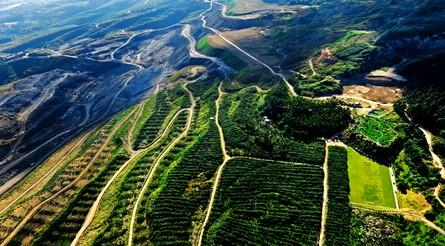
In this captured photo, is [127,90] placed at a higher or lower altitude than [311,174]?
lower

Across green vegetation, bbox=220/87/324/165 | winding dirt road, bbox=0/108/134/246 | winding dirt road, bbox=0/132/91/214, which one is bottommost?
winding dirt road, bbox=0/132/91/214

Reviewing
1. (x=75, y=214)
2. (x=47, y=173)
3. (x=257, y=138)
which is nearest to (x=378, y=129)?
(x=257, y=138)

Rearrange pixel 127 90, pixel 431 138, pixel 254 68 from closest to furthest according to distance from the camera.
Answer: pixel 431 138 < pixel 254 68 < pixel 127 90

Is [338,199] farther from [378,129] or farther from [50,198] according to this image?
[50,198]

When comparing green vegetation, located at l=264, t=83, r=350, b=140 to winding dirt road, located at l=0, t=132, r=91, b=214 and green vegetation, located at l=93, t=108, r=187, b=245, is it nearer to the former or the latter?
green vegetation, located at l=93, t=108, r=187, b=245

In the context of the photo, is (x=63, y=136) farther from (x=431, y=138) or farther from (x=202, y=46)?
(x=431, y=138)

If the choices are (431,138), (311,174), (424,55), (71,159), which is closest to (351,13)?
(424,55)

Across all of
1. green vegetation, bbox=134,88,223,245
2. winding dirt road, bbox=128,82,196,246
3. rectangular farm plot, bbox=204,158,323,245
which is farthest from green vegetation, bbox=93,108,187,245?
rectangular farm plot, bbox=204,158,323,245
